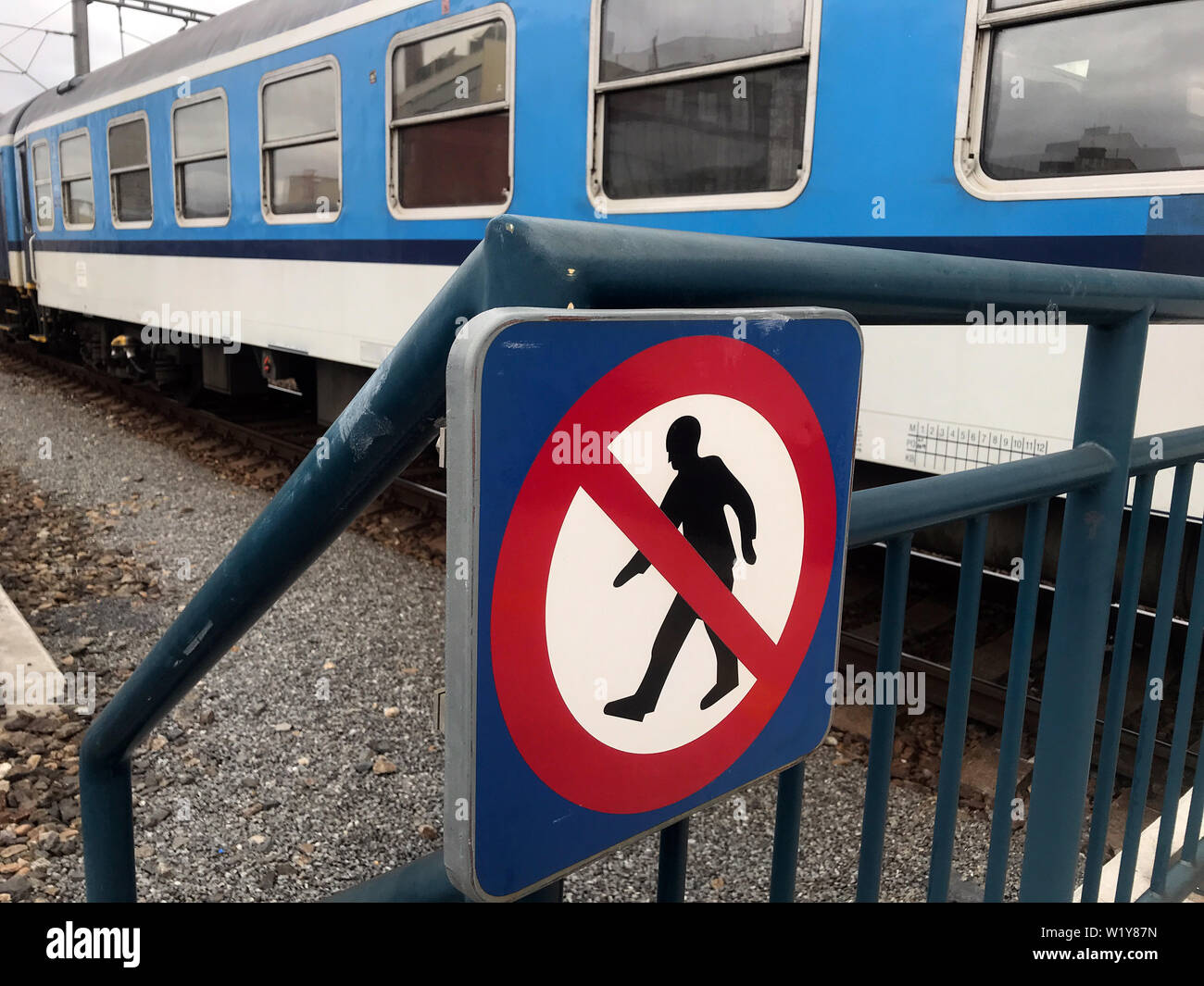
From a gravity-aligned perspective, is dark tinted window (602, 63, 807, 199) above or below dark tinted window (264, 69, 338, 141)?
below

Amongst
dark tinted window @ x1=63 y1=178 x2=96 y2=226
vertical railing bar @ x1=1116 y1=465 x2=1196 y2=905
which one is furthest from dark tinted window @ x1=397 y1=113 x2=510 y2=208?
dark tinted window @ x1=63 y1=178 x2=96 y2=226

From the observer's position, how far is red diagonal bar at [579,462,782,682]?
79cm

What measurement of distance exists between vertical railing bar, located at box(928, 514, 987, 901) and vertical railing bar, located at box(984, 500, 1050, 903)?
0.07 metres

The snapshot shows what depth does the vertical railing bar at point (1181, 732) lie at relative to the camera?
198 centimetres

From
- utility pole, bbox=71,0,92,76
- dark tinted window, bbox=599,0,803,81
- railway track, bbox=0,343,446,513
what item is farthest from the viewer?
utility pole, bbox=71,0,92,76

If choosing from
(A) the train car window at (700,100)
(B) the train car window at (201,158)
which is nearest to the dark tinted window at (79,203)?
(B) the train car window at (201,158)

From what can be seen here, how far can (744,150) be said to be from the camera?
420cm

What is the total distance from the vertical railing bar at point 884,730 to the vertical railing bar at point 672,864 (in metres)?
0.29

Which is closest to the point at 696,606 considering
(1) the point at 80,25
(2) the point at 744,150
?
(2) the point at 744,150

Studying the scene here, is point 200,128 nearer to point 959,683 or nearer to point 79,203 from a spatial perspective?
point 79,203

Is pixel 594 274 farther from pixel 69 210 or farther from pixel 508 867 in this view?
pixel 69 210

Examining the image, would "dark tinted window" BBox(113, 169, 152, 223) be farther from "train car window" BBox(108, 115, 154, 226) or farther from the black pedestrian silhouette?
the black pedestrian silhouette

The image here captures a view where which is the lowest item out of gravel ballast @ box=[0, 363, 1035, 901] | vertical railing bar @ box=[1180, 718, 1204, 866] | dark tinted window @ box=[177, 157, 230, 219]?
gravel ballast @ box=[0, 363, 1035, 901]
